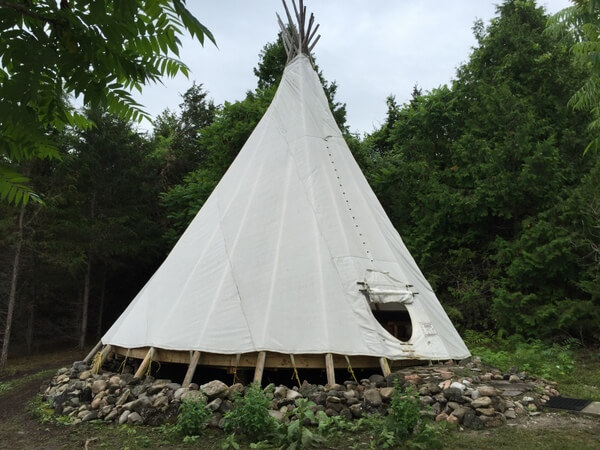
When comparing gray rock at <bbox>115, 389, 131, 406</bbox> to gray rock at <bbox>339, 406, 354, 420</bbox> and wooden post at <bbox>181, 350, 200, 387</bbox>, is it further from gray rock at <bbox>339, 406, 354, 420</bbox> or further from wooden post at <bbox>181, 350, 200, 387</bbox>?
gray rock at <bbox>339, 406, 354, 420</bbox>

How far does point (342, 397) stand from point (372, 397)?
353mm

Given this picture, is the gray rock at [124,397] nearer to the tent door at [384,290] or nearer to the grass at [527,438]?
the tent door at [384,290]

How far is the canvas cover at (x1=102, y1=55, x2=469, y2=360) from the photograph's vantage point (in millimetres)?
6340

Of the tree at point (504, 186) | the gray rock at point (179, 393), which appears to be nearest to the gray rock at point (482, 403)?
the gray rock at point (179, 393)

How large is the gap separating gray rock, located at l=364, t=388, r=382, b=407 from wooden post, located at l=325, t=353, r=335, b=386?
0.50 metres

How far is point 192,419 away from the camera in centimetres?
477

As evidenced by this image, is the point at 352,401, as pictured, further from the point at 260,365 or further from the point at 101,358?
the point at 101,358

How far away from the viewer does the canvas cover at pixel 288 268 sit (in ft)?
20.8

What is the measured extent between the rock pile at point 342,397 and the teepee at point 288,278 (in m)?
0.41

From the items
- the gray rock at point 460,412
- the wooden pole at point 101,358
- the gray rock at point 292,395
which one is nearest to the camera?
the gray rock at point 460,412

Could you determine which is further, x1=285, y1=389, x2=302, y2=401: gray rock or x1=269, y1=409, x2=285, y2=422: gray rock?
x1=285, y1=389, x2=302, y2=401: gray rock

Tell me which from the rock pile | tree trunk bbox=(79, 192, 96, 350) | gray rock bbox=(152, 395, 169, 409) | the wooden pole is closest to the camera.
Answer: the rock pile

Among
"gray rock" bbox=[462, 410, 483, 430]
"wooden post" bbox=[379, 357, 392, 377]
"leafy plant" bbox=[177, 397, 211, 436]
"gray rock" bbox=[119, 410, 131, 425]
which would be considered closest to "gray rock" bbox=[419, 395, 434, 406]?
"gray rock" bbox=[462, 410, 483, 430]

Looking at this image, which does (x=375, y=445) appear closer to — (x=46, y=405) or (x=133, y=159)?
(x=46, y=405)
